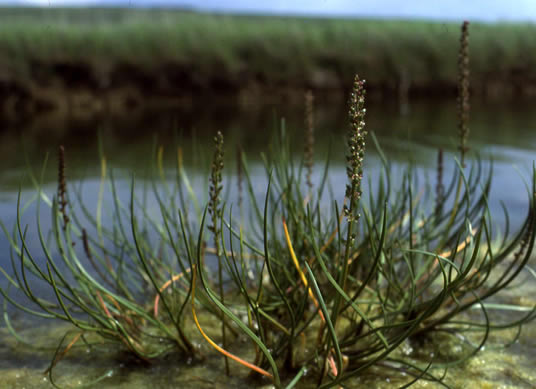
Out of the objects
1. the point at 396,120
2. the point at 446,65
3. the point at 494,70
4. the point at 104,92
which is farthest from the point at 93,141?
the point at 494,70

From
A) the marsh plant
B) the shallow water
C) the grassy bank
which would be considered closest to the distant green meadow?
the grassy bank

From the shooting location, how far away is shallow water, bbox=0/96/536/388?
0.98 m

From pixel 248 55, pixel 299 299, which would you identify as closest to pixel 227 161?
pixel 299 299

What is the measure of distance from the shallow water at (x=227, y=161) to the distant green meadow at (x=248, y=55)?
51 cm

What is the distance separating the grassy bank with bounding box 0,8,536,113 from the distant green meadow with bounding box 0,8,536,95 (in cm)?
1

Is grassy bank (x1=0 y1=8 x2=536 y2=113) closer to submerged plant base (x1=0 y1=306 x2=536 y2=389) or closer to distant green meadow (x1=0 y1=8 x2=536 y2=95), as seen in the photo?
distant green meadow (x1=0 y1=8 x2=536 y2=95)

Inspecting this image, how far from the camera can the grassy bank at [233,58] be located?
579 centimetres

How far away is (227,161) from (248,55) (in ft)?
13.4

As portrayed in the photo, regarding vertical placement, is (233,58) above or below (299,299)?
above

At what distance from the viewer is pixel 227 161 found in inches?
115

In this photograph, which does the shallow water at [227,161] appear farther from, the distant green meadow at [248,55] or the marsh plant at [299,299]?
the distant green meadow at [248,55]

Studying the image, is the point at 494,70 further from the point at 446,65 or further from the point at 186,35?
the point at 186,35

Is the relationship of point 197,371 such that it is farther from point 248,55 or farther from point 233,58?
point 248,55

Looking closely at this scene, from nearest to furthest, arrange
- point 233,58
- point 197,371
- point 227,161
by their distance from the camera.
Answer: point 197,371
point 227,161
point 233,58
